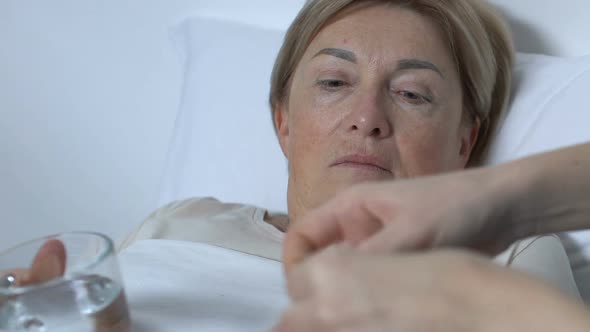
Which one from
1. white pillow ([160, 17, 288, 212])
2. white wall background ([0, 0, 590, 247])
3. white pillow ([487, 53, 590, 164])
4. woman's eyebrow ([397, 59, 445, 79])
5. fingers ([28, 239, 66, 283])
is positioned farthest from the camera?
white wall background ([0, 0, 590, 247])

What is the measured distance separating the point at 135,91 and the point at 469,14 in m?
0.91

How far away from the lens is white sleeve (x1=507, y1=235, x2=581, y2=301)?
95cm

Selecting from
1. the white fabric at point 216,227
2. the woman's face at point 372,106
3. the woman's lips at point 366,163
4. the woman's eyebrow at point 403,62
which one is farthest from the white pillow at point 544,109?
the white fabric at point 216,227

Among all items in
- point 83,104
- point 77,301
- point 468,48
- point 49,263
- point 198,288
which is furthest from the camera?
point 83,104

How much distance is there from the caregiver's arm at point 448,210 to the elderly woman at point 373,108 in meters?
0.34

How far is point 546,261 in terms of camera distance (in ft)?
3.22

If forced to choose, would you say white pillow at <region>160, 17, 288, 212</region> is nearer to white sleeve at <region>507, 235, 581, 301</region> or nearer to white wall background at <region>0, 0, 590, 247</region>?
white wall background at <region>0, 0, 590, 247</region>

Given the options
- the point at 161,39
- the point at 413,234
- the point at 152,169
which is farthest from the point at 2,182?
the point at 413,234

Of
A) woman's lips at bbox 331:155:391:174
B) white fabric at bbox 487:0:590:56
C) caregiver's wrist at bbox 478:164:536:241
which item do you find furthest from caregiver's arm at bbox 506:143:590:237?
white fabric at bbox 487:0:590:56

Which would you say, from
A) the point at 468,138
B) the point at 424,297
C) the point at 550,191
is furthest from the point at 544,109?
the point at 424,297

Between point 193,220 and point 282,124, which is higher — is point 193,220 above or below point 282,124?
below

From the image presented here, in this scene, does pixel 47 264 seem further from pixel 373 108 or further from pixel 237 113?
pixel 237 113

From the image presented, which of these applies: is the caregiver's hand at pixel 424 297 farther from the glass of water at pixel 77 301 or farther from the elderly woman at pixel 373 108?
the elderly woman at pixel 373 108

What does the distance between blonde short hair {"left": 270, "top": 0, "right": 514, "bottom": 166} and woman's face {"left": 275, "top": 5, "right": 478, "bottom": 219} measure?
0.03 meters
